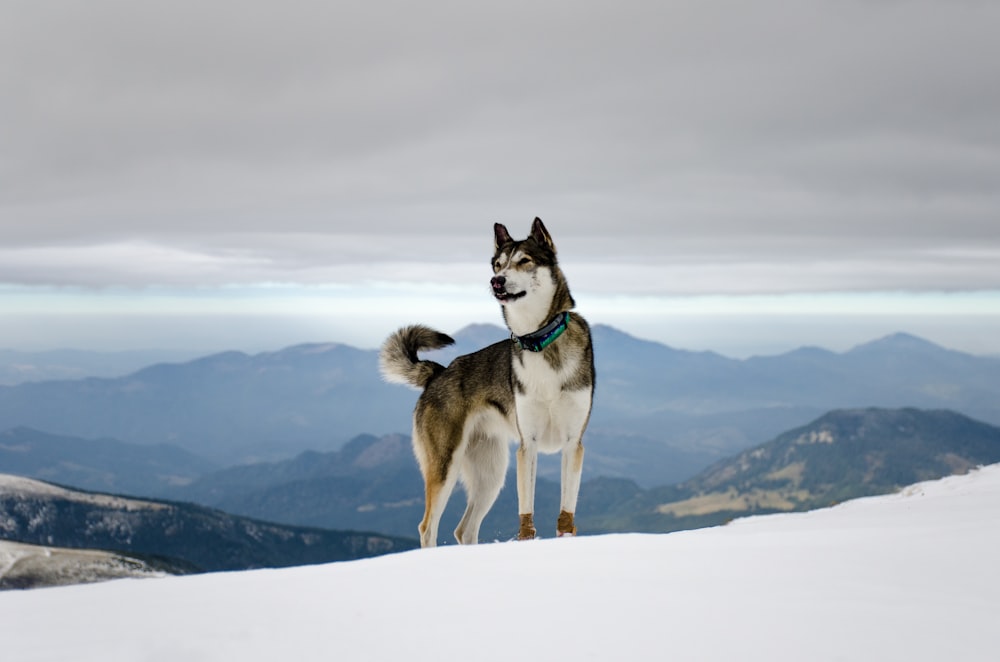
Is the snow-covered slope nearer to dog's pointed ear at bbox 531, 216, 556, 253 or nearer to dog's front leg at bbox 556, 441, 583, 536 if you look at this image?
dog's front leg at bbox 556, 441, 583, 536

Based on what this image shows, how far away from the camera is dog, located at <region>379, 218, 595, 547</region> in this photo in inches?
440

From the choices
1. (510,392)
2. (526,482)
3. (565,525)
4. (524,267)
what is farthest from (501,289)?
(565,525)

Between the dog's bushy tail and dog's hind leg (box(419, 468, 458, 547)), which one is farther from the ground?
the dog's bushy tail

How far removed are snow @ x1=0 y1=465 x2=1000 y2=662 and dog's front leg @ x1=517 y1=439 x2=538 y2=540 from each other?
3.06 m

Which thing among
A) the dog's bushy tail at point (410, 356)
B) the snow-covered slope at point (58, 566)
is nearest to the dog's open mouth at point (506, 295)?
the dog's bushy tail at point (410, 356)

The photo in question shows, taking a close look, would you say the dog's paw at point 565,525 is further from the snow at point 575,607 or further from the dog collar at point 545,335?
the snow at point 575,607

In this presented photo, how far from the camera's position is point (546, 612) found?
6270mm

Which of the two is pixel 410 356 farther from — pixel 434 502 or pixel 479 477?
pixel 434 502

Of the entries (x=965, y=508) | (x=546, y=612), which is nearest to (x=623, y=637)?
(x=546, y=612)

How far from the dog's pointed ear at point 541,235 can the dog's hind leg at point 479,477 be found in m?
3.97

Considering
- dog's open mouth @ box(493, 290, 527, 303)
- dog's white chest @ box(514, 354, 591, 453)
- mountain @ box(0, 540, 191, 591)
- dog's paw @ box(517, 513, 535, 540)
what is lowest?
mountain @ box(0, 540, 191, 591)

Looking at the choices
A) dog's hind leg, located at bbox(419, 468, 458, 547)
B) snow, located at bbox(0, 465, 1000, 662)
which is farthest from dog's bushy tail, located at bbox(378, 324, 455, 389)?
snow, located at bbox(0, 465, 1000, 662)

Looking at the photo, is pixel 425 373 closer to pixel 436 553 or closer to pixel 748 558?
pixel 436 553

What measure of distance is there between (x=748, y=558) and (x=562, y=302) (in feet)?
16.1
